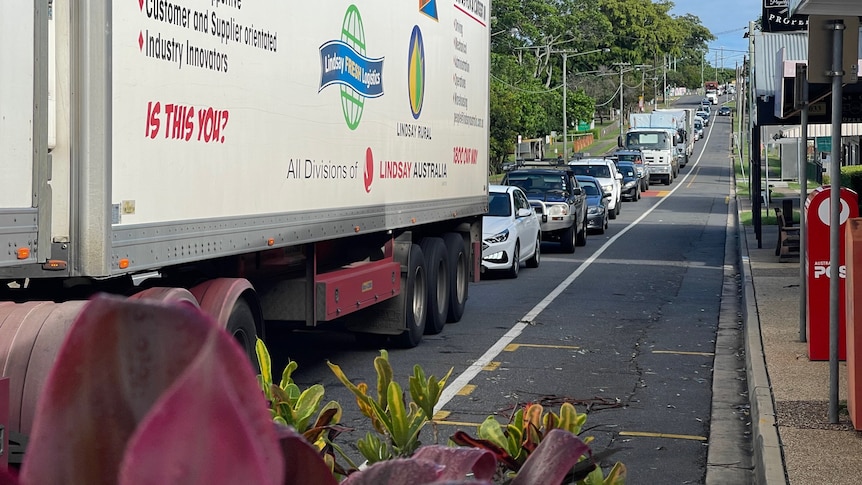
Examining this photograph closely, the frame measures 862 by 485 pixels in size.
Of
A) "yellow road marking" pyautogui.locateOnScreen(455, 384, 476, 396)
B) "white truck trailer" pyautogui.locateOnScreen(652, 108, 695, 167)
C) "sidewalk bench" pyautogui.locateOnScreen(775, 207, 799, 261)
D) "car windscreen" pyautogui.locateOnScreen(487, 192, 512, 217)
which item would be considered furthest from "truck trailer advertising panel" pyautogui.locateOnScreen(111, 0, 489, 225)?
"white truck trailer" pyautogui.locateOnScreen(652, 108, 695, 167)

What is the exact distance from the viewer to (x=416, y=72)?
11.8 meters

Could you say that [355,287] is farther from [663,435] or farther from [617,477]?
[617,477]

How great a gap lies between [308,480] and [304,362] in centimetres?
1042

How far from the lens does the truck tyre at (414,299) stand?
39.3ft

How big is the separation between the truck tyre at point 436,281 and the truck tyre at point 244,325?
5.24 meters

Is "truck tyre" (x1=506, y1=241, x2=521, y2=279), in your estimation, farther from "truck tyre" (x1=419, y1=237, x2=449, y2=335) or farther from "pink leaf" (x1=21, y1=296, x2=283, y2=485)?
"pink leaf" (x1=21, y1=296, x2=283, y2=485)

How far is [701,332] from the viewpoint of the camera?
14.2 m

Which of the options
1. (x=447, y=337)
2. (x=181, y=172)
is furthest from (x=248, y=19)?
(x=447, y=337)

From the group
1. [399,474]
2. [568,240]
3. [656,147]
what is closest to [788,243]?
[568,240]

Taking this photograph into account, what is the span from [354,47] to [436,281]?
13.8 feet

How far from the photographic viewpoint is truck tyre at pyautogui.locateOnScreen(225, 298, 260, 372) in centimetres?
754

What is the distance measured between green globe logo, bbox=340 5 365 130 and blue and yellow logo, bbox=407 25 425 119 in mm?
1523

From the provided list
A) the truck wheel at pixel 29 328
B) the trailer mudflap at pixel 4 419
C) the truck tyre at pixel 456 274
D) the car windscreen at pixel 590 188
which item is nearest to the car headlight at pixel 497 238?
the truck tyre at pixel 456 274

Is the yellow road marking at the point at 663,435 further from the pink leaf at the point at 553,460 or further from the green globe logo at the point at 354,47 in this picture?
the pink leaf at the point at 553,460
